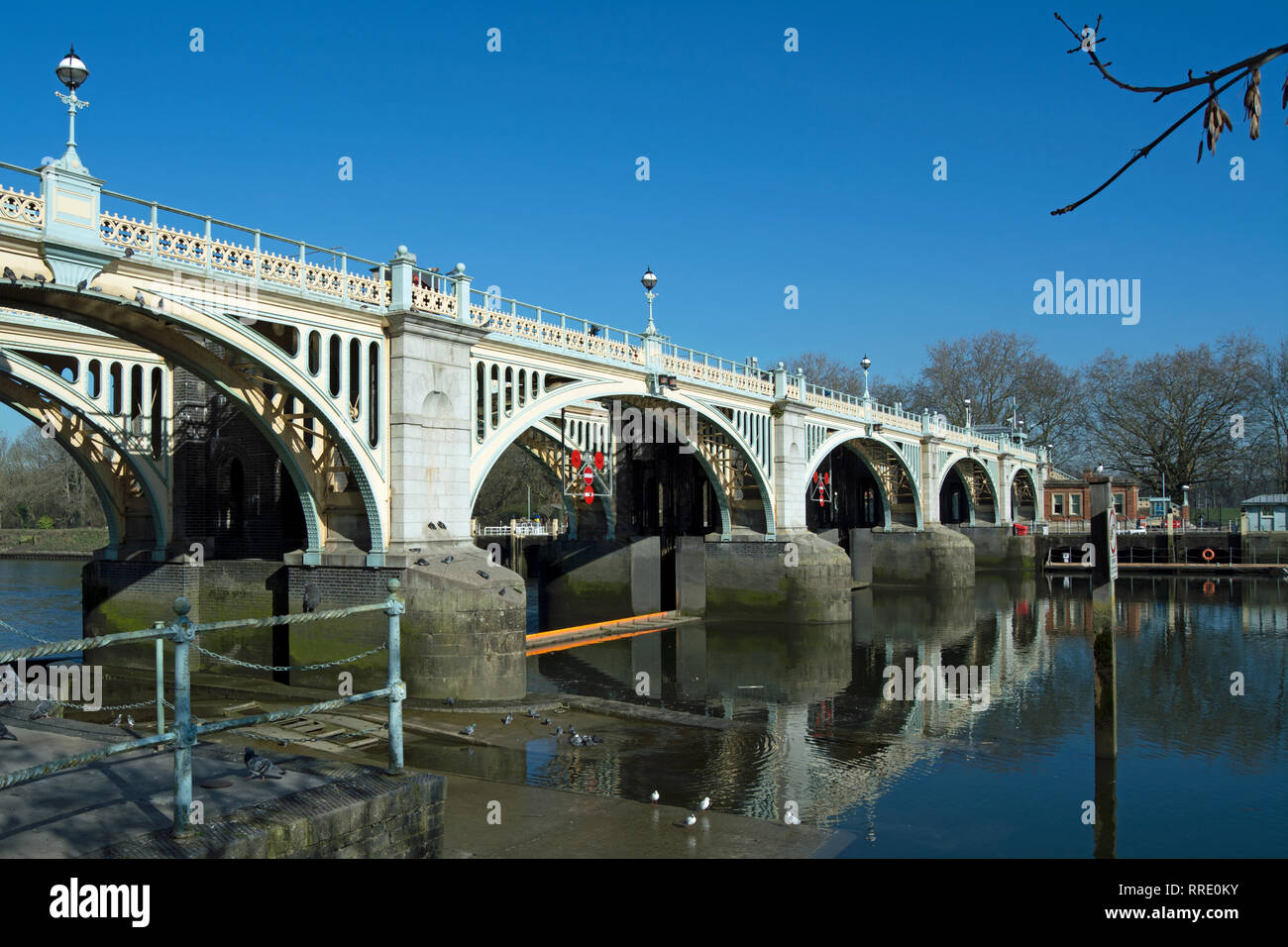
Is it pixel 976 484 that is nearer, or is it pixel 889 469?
pixel 889 469

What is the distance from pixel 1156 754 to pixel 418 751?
13.0m

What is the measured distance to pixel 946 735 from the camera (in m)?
19.1

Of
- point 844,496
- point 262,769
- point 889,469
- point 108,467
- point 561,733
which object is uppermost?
point 889,469

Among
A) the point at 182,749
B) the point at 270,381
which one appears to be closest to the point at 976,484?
the point at 270,381

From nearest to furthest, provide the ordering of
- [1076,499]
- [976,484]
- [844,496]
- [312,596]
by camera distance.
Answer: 1. [312,596]
2. [844,496]
3. [976,484]
4. [1076,499]

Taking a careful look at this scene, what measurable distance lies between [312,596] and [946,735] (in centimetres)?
1345

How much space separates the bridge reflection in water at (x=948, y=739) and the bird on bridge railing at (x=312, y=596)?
657 centimetres

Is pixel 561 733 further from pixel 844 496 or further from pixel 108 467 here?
pixel 844 496

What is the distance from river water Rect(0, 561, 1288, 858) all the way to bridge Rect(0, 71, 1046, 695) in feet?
19.0

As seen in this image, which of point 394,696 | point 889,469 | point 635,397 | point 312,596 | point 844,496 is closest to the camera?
point 394,696

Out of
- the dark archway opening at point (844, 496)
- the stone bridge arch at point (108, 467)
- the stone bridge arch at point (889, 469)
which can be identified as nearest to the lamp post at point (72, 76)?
the stone bridge arch at point (108, 467)

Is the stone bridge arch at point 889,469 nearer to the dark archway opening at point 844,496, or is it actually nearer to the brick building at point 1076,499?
the dark archway opening at point 844,496

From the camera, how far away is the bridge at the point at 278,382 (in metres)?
16.2
